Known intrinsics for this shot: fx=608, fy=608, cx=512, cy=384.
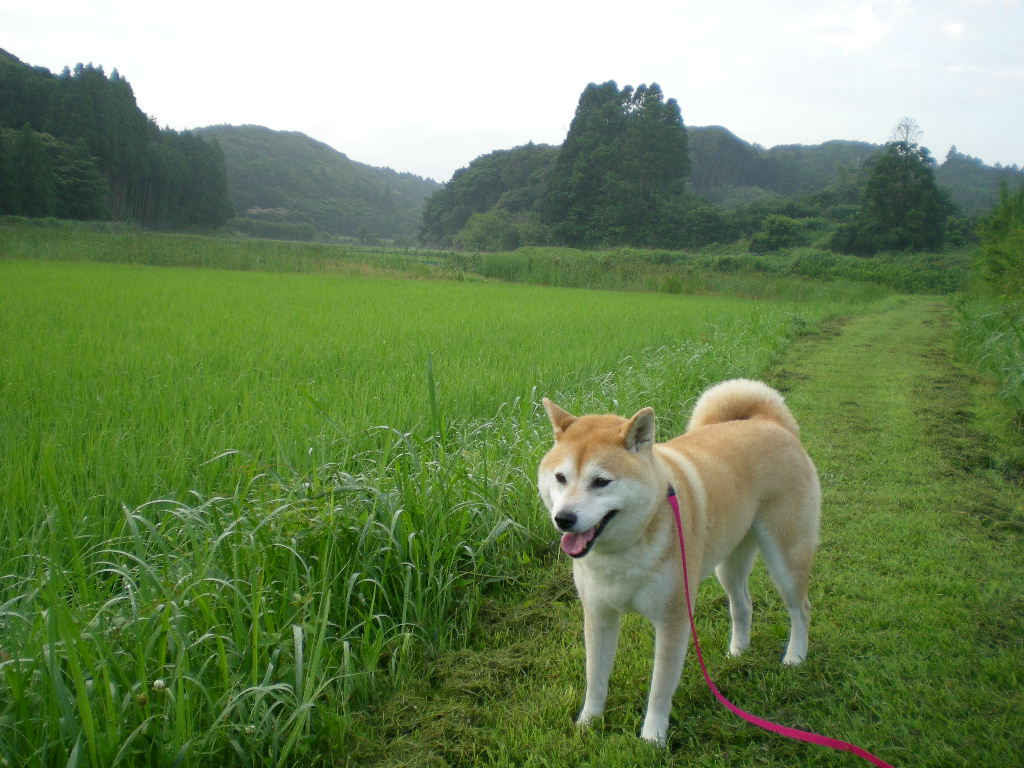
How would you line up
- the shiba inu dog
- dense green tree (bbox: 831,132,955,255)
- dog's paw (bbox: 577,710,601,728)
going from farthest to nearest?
dense green tree (bbox: 831,132,955,255) < dog's paw (bbox: 577,710,601,728) < the shiba inu dog

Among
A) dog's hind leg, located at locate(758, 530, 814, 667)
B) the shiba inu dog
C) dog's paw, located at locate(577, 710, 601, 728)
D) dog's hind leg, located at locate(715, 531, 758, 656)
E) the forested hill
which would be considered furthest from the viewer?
the forested hill

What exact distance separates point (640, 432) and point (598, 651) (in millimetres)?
841

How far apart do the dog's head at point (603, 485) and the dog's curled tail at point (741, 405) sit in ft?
3.51

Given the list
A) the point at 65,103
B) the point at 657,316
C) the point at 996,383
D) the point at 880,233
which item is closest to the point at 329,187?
the point at 65,103

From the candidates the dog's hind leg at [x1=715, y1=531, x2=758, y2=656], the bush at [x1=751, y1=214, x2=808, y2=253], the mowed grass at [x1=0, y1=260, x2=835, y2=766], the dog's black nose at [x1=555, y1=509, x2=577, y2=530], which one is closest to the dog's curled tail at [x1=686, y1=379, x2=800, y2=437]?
the dog's hind leg at [x1=715, y1=531, x2=758, y2=656]

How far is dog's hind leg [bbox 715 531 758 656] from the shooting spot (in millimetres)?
2740

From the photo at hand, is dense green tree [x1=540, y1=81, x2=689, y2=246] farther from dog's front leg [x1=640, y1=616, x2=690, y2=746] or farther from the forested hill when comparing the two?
dog's front leg [x1=640, y1=616, x2=690, y2=746]

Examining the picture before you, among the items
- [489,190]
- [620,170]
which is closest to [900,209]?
[620,170]

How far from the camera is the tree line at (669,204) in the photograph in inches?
1892

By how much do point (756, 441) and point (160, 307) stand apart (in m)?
11.1

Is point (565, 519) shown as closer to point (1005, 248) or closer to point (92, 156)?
point (1005, 248)

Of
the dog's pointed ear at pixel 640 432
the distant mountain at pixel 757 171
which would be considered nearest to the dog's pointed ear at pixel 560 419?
the dog's pointed ear at pixel 640 432

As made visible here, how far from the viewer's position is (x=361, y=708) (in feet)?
7.73

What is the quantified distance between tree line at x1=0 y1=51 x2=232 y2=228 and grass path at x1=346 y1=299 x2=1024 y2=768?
4589cm
